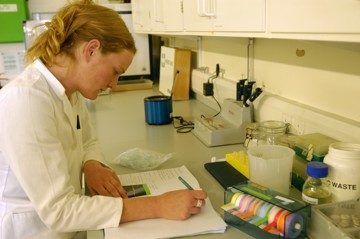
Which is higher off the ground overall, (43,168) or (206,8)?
(206,8)

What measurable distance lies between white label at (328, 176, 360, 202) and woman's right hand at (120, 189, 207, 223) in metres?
0.31

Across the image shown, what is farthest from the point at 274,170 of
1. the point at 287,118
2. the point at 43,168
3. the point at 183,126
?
the point at 183,126

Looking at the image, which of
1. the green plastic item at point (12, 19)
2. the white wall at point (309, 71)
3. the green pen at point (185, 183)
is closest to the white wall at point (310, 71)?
the white wall at point (309, 71)

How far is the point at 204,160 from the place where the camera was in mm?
1280

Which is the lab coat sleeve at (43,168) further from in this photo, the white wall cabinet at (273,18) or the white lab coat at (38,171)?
the white wall cabinet at (273,18)

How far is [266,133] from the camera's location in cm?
122

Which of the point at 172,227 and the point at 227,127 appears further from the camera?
the point at 227,127

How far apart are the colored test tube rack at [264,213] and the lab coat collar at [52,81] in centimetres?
51

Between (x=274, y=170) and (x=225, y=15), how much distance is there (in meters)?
0.54

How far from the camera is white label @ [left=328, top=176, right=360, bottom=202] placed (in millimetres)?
788

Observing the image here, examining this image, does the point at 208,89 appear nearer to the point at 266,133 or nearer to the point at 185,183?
the point at 266,133

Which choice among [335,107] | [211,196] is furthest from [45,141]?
[335,107]

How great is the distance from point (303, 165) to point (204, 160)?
401mm

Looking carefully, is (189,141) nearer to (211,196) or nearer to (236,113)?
(236,113)
